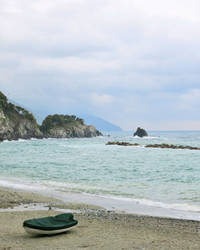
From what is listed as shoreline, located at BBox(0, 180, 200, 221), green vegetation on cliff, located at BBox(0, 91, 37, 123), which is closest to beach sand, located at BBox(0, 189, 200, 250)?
shoreline, located at BBox(0, 180, 200, 221)

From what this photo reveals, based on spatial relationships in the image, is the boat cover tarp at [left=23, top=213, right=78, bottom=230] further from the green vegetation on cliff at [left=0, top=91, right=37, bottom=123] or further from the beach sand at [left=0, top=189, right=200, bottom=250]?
the green vegetation on cliff at [left=0, top=91, right=37, bottom=123]

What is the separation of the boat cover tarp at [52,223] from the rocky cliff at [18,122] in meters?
142

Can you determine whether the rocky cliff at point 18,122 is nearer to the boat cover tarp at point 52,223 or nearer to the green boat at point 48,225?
the boat cover tarp at point 52,223

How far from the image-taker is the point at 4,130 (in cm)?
14412

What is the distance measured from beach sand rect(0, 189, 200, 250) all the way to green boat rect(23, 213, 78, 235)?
0.77ft

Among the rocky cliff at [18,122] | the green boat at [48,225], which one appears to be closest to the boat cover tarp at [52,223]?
the green boat at [48,225]

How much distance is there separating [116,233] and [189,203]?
834 centimetres

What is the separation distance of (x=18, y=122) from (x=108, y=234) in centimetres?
16034

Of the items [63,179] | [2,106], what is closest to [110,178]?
[63,179]

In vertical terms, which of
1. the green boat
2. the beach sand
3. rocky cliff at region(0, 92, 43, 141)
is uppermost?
rocky cliff at region(0, 92, 43, 141)

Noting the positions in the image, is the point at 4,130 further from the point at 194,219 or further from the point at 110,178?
the point at 194,219

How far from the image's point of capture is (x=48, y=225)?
11.1m

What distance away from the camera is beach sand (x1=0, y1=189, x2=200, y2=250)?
10180mm

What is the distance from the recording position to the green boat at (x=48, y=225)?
1096 centimetres
